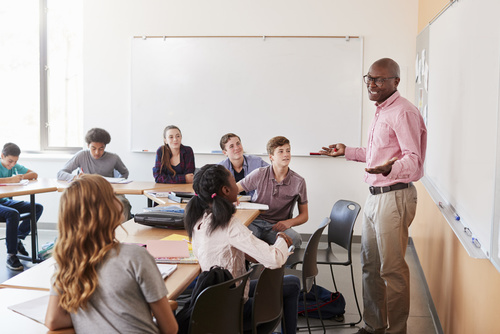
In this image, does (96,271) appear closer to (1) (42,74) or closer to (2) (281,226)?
(2) (281,226)

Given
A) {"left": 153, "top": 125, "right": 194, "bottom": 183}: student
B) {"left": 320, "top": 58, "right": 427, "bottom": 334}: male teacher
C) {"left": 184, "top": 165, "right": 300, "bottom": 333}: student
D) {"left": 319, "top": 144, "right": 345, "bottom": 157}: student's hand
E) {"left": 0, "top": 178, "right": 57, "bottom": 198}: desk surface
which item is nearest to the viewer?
{"left": 184, "top": 165, "right": 300, "bottom": 333}: student

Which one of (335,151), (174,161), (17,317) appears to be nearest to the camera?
(17,317)

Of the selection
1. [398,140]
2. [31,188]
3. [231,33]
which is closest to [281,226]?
[398,140]

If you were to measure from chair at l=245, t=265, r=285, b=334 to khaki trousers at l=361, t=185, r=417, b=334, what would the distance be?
87cm

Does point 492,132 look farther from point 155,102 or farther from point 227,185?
point 155,102

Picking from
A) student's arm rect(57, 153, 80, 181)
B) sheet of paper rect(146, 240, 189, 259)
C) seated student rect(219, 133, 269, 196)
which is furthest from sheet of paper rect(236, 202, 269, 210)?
student's arm rect(57, 153, 80, 181)

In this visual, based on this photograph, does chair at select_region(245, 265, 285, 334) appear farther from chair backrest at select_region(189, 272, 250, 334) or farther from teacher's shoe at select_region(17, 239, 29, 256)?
teacher's shoe at select_region(17, 239, 29, 256)

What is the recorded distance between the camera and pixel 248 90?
6039 millimetres

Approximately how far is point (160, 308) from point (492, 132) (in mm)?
1361

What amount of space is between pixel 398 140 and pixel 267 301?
1.19 m

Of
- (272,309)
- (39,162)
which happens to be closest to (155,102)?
(39,162)

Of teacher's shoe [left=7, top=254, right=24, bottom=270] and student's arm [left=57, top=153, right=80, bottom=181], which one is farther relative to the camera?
student's arm [left=57, top=153, right=80, bottom=181]

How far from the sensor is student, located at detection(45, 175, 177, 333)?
1.62 metres

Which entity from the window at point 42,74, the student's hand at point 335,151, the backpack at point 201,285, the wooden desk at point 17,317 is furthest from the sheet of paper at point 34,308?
the window at point 42,74
